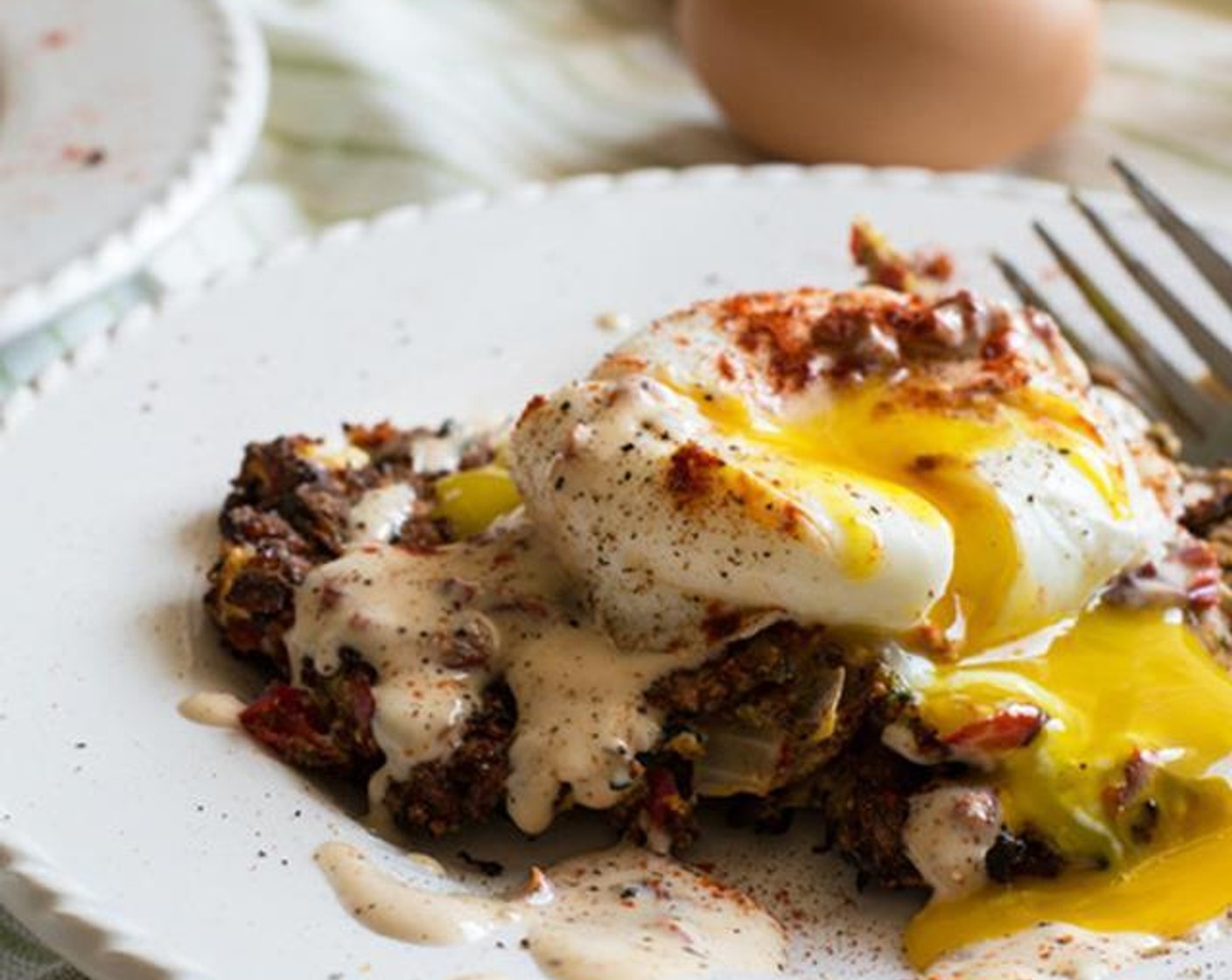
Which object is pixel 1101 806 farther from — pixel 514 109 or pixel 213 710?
pixel 514 109

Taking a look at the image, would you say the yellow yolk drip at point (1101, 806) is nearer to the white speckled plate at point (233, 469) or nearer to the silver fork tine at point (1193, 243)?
the white speckled plate at point (233, 469)

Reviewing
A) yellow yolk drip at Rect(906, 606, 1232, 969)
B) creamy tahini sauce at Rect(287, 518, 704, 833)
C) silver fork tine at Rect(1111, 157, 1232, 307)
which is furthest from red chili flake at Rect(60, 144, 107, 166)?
yellow yolk drip at Rect(906, 606, 1232, 969)

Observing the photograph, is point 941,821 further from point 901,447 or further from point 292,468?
point 292,468

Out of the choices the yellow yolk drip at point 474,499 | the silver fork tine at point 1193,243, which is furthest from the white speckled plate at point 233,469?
the yellow yolk drip at point 474,499

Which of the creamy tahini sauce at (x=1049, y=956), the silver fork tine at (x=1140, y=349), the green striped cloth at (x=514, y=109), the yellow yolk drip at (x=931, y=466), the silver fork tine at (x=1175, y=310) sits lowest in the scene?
the green striped cloth at (x=514, y=109)

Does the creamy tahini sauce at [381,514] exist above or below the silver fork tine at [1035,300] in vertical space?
below

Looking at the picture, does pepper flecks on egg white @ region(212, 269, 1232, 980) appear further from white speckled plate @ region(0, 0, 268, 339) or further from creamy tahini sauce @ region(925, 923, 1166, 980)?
white speckled plate @ region(0, 0, 268, 339)
